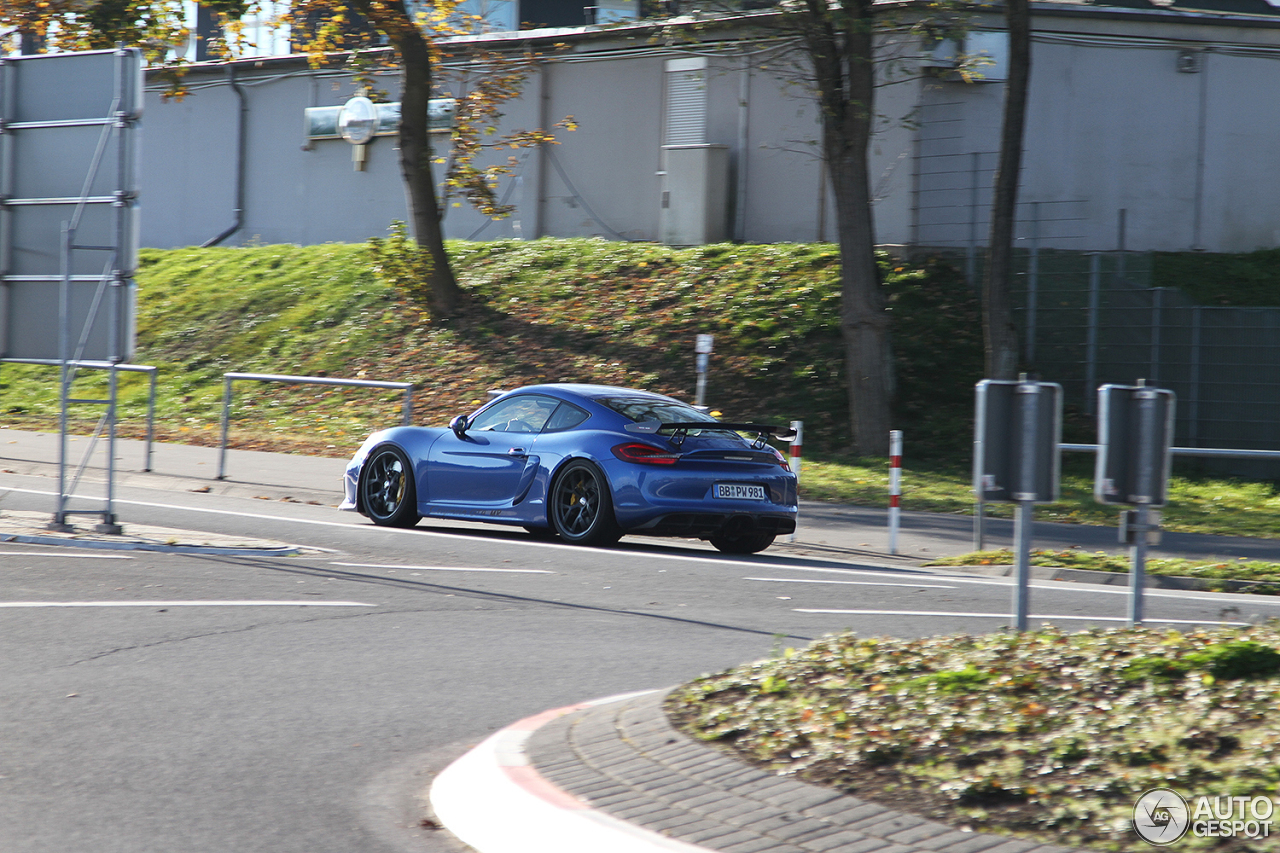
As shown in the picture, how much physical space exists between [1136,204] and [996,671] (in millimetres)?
20998

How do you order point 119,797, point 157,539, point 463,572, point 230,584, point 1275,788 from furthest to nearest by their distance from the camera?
point 157,539
point 463,572
point 230,584
point 119,797
point 1275,788

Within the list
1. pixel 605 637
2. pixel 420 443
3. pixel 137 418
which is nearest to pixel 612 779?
pixel 605 637

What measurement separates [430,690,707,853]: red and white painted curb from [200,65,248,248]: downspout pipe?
2896 centimetres

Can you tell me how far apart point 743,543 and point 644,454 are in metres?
1.53

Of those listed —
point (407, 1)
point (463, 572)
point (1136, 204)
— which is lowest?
point (463, 572)

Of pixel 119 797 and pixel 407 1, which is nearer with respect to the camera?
pixel 119 797

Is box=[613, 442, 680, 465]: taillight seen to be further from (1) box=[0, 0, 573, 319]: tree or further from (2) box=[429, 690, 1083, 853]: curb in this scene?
(1) box=[0, 0, 573, 319]: tree

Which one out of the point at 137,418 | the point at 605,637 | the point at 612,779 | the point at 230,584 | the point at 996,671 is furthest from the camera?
the point at 137,418

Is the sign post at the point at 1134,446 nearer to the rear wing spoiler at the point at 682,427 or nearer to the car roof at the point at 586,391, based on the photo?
the rear wing spoiler at the point at 682,427

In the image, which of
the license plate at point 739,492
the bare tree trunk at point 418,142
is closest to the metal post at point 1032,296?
the bare tree trunk at point 418,142

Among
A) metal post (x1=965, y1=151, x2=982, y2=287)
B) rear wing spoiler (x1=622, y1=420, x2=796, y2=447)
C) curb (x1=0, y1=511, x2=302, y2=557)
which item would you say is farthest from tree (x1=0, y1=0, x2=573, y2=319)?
rear wing spoiler (x1=622, y1=420, x2=796, y2=447)

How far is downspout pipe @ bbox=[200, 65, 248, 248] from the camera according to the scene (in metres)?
32.0

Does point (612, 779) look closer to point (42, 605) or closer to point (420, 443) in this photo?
point (42, 605)

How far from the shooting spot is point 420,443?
1292cm
